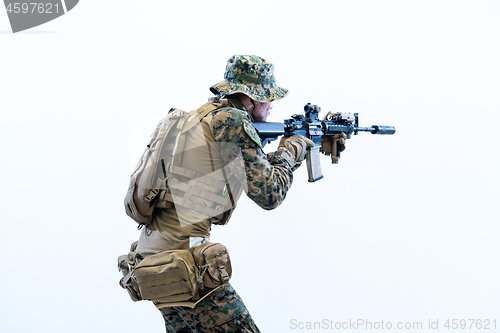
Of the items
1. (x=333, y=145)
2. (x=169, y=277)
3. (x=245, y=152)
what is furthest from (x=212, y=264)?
(x=333, y=145)

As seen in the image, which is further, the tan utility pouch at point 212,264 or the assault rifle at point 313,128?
the assault rifle at point 313,128

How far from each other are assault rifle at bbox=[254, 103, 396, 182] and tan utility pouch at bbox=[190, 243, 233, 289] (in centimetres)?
66

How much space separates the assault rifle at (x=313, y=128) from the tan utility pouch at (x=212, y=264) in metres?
0.66

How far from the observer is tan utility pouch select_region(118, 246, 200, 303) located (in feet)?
6.41

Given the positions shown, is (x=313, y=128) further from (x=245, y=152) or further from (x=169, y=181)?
(x=169, y=181)

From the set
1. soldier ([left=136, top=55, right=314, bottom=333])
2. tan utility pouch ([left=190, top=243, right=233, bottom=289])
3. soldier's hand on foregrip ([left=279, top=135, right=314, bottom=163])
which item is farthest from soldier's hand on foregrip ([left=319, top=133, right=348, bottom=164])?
tan utility pouch ([left=190, top=243, right=233, bottom=289])

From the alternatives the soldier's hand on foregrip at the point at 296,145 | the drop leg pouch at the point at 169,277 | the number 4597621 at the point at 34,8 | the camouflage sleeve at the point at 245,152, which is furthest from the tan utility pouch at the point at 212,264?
the number 4597621 at the point at 34,8

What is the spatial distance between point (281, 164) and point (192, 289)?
2.19 feet

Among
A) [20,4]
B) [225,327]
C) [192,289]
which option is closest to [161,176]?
[192,289]

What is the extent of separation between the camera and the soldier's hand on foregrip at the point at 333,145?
3.07 metres

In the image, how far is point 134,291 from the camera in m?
2.16

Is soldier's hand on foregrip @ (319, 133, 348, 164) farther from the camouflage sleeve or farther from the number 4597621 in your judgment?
the number 4597621

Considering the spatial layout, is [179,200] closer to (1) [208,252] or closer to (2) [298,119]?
(1) [208,252]

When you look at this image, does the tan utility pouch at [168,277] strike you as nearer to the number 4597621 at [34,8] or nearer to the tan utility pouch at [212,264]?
the tan utility pouch at [212,264]
